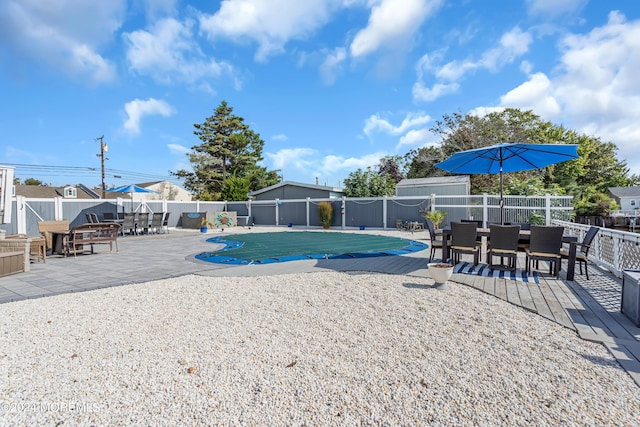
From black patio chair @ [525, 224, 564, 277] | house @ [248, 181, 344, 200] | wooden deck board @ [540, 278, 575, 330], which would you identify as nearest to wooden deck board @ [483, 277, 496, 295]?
wooden deck board @ [540, 278, 575, 330]

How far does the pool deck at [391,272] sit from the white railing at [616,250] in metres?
0.19

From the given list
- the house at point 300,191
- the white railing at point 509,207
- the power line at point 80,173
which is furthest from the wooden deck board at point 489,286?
the power line at point 80,173

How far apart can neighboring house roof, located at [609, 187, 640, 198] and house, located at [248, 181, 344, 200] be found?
119ft

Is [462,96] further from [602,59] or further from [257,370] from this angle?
[257,370]

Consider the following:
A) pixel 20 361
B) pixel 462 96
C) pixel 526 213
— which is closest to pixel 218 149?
pixel 462 96

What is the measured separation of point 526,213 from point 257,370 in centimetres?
1201

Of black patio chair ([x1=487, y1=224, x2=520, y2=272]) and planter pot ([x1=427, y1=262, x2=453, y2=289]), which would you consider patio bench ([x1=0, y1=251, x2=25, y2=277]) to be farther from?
black patio chair ([x1=487, y1=224, x2=520, y2=272])

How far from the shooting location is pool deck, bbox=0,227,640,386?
2.82 metres

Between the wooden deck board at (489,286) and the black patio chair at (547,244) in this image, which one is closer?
the wooden deck board at (489,286)

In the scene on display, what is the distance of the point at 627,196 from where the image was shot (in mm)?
35312

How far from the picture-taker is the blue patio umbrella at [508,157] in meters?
5.42

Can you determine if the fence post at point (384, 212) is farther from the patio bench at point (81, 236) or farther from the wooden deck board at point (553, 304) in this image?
the patio bench at point (81, 236)

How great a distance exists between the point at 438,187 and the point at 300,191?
8957 mm

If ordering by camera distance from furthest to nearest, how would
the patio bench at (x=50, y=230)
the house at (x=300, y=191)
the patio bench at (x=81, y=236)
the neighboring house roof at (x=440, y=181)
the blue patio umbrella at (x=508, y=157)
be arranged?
the house at (x=300, y=191) < the neighboring house roof at (x=440, y=181) < the patio bench at (x=50, y=230) < the patio bench at (x=81, y=236) < the blue patio umbrella at (x=508, y=157)
